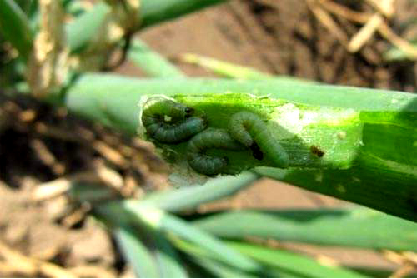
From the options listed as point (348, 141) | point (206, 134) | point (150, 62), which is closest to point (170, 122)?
point (206, 134)

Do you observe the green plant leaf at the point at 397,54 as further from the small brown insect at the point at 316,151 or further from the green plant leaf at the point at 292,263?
the small brown insect at the point at 316,151

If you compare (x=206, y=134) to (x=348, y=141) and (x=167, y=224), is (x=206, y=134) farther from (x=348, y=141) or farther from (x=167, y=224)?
(x=167, y=224)

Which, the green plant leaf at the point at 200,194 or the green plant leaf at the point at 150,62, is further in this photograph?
the green plant leaf at the point at 150,62

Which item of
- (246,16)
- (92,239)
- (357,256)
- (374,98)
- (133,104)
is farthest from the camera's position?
(246,16)

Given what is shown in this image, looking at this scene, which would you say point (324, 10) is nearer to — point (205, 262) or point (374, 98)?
point (205, 262)

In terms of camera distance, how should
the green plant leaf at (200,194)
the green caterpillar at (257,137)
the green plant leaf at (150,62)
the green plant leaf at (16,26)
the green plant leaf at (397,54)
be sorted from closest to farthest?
the green caterpillar at (257,137), the green plant leaf at (16,26), the green plant leaf at (200,194), the green plant leaf at (150,62), the green plant leaf at (397,54)

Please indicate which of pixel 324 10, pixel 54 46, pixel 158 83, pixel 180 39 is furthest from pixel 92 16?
pixel 324 10

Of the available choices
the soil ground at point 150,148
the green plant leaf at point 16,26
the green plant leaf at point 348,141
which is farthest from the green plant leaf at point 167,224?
the green plant leaf at point 348,141

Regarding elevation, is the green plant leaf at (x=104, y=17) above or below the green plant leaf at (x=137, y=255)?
above

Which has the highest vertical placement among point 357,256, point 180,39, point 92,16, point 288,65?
point 288,65

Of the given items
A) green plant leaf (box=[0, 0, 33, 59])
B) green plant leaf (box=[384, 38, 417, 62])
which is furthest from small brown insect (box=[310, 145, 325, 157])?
green plant leaf (box=[384, 38, 417, 62])
